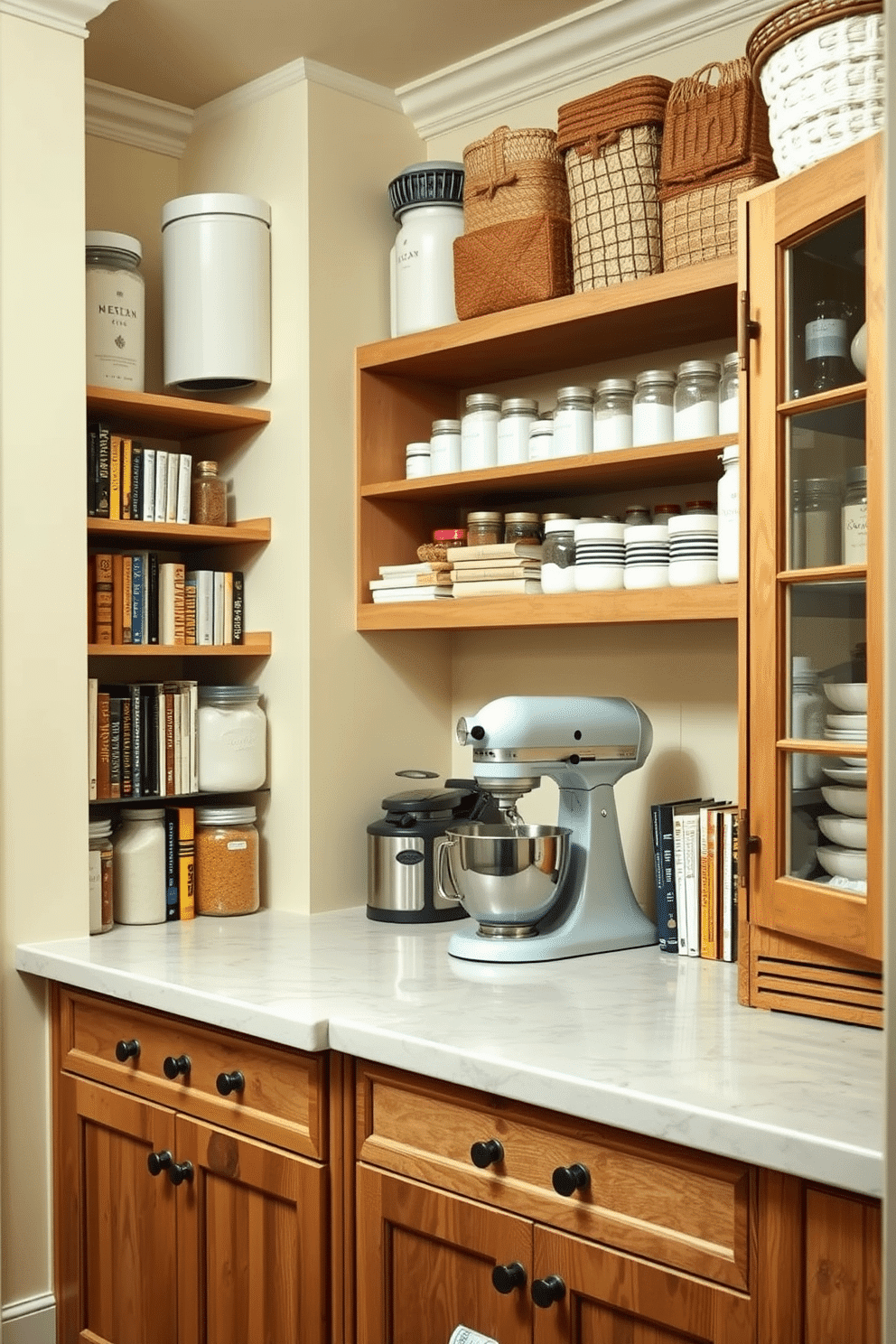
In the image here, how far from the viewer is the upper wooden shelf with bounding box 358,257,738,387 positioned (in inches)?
93.4

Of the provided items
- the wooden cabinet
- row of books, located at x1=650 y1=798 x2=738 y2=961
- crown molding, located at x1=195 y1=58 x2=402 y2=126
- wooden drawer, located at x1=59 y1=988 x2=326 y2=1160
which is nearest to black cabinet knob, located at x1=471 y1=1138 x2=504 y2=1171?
wooden drawer, located at x1=59 y1=988 x2=326 y2=1160

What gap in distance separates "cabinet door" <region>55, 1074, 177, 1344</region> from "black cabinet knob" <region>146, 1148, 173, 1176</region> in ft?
0.05

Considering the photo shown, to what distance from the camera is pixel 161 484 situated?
2877mm

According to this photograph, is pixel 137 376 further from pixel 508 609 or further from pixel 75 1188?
pixel 75 1188

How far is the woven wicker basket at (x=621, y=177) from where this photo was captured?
2.47 meters

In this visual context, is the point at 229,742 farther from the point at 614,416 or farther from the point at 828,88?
the point at 828,88

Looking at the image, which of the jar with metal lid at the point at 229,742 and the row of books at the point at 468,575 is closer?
the row of books at the point at 468,575

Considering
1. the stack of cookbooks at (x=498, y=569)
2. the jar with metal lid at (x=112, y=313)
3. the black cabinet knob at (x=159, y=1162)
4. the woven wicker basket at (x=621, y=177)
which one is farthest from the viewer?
the jar with metal lid at (x=112, y=313)

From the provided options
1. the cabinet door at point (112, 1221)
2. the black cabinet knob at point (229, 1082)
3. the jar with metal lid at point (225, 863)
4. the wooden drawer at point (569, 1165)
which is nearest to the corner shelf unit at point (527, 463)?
the jar with metal lid at point (225, 863)

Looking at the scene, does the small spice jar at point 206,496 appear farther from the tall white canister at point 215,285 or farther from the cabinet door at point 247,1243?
the cabinet door at point 247,1243

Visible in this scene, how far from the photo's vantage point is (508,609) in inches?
106

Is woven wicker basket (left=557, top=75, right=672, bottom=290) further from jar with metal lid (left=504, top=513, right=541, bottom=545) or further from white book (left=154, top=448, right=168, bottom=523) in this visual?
white book (left=154, top=448, right=168, bottom=523)

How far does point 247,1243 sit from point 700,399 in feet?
5.19

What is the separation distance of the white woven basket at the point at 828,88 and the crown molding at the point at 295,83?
124cm
